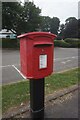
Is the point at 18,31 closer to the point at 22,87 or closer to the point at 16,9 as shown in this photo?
the point at 16,9

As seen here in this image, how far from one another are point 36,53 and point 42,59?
0.48 ft

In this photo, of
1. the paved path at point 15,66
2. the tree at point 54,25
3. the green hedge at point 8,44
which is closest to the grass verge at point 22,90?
the paved path at point 15,66

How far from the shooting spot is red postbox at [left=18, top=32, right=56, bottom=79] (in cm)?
289

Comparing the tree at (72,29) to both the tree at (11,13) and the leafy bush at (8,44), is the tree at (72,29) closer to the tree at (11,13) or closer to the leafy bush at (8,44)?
the tree at (11,13)

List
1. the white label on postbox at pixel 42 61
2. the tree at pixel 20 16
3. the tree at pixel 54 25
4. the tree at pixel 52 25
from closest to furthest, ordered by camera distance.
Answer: the white label on postbox at pixel 42 61, the tree at pixel 20 16, the tree at pixel 54 25, the tree at pixel 52 25

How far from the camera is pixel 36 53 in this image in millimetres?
2930

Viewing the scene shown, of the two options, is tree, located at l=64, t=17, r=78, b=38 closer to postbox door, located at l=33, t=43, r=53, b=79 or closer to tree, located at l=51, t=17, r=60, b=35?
tree, located at l=51, t=17, r=60, b=35

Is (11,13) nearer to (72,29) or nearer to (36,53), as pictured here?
(36,53)

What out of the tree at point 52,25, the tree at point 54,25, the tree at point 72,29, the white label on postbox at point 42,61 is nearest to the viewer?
the white label on postbox at point 42,61

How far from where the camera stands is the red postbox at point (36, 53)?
114 inches

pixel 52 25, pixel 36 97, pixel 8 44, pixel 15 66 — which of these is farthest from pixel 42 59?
pixel 52 25

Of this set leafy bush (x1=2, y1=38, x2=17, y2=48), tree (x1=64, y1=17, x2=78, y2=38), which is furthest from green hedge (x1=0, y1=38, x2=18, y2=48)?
tree (x1=64, y1=17, x2=78, y2=38)

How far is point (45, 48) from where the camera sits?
302cm

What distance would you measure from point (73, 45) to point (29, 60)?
3053cm
